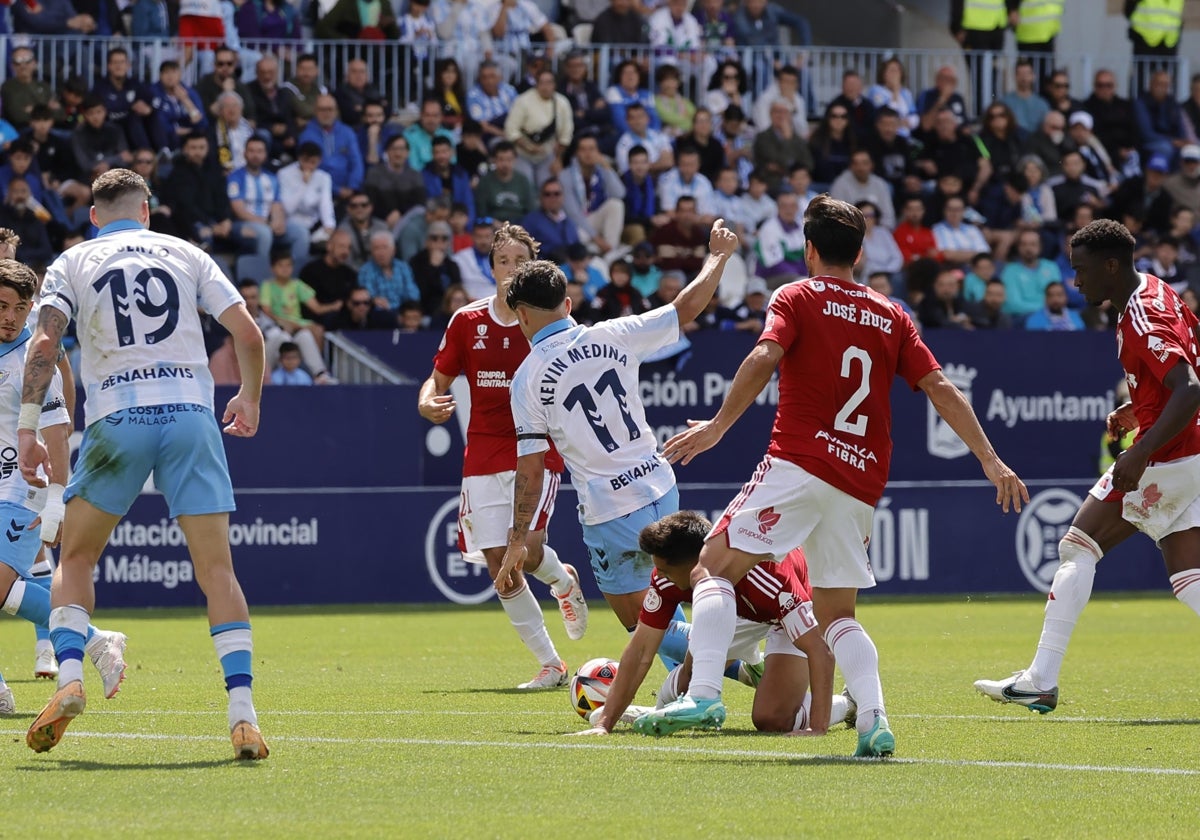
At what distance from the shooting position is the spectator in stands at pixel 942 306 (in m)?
22.5

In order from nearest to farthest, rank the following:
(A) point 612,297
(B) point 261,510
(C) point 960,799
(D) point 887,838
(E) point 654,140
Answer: (D) point 887,838, (C) point 960,799, (B) point 261,510, (A) point 612,297, (E) point 654,140

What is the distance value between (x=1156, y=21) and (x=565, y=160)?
1011 cm

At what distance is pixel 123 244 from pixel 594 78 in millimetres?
18074

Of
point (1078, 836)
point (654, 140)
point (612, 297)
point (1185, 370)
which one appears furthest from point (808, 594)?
point (654, 140)

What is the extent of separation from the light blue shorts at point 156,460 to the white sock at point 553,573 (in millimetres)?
4139

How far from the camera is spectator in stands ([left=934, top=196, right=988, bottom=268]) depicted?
2416 centimetres

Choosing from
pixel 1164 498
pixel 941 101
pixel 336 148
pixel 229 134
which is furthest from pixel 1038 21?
pixel 1164 498

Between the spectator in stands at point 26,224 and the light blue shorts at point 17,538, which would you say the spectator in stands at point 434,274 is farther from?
the light blue shorts at point 17,538

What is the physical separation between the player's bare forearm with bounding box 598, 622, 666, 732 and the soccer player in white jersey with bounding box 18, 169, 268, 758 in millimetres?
1633

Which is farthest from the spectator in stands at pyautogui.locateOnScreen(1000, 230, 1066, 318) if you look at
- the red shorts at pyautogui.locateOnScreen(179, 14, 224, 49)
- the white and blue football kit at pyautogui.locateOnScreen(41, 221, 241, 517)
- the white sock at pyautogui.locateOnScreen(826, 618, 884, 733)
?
the white and blue football kit at pyautogui.locateOnScreen(41, 221, 241, 517)

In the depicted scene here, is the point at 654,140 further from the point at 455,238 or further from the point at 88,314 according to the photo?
the point at 88,314

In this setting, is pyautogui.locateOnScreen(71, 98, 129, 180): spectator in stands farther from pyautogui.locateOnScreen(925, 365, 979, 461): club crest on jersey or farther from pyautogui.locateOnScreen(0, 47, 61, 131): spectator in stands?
pyautogui.locateOnScreen(925, 365, 979, 461): club crest on jersey

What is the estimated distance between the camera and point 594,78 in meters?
25.1

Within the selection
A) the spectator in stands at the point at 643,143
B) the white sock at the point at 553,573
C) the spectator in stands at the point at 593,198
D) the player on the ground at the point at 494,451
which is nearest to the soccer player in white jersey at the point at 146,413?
the player on the ground at the point at 494,451
